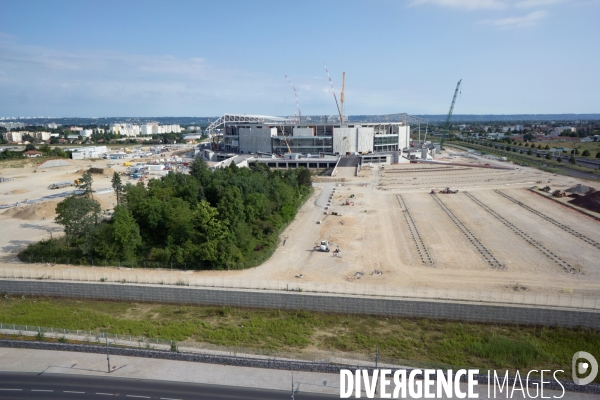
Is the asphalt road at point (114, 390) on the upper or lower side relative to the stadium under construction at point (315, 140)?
lower

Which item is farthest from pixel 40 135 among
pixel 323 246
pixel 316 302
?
pixel 316 302

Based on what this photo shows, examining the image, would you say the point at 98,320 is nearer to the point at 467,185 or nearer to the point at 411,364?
the point at 411,364

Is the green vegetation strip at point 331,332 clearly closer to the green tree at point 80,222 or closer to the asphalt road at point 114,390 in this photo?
the asphalt road at point 114,390

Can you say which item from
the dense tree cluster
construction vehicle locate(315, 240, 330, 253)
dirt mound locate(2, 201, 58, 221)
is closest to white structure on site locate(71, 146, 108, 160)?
dirt mound locate(2, 201, 58, 221)

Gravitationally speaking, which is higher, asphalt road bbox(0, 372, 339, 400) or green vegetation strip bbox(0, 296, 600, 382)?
asphalt road bbox(0, 372, 339, 400)

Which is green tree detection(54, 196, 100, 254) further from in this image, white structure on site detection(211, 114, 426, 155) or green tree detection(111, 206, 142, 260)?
white structure on site detection(211, 114, 426, 155)

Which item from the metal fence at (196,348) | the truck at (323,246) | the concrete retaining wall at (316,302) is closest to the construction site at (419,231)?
the truck at (323,246)
